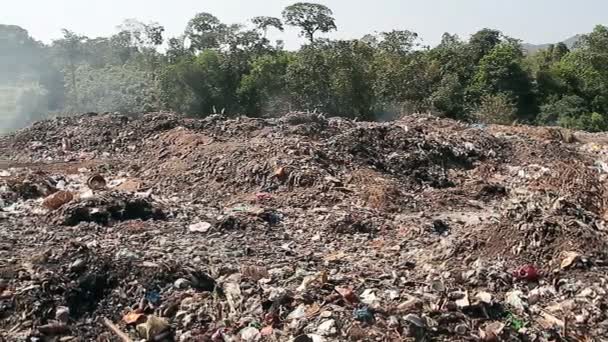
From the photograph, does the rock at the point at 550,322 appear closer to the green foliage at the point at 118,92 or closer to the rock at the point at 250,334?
the rock at the point at 250,334

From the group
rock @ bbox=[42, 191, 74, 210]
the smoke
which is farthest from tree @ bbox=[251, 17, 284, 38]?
rock @ bbox=[42, 191, 74, 210]

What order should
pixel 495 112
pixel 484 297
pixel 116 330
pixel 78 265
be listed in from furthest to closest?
1. pixel 495 112
2. pixel 78 265
3. pixel 484 297
4. pixel 116 330

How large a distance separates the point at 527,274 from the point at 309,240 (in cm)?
226

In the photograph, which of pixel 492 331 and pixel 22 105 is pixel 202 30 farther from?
pixel 492 331

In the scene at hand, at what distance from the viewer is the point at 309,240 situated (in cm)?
646

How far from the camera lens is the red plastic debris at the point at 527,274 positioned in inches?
198

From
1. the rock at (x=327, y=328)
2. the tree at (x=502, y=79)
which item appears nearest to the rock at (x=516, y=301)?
the rock at (x=327, y=328)

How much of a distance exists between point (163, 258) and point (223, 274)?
1.85 feet

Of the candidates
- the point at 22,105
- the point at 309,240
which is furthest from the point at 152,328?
the point at 22,105

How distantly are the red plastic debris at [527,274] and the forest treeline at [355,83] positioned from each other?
12.9 metres

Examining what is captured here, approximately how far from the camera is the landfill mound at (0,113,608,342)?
14.4 feet

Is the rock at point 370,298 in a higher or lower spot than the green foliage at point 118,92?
lower

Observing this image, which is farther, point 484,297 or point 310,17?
point 310,17

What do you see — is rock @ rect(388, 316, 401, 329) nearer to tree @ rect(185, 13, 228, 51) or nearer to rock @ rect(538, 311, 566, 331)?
rock @ rect(538, 311, 566, 331)
